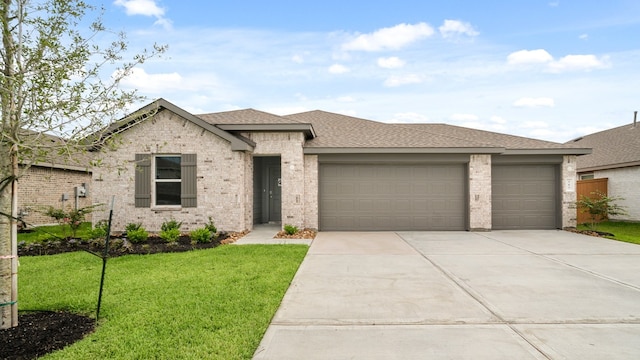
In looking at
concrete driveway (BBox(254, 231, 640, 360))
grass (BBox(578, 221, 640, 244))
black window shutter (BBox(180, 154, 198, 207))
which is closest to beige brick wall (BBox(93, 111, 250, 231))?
black window shutter (BBox(180, 154, 198, 207))

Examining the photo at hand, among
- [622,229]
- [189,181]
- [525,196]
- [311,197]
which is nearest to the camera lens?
[189,181]

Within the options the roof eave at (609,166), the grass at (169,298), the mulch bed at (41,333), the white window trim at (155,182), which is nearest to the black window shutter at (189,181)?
the white window trim at (155,182)

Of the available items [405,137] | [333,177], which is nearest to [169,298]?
[333,177]

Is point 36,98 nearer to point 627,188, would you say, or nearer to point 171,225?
point 171,225

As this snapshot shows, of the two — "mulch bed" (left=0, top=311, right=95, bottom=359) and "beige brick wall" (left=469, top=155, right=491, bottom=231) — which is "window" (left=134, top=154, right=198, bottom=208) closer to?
"mulch bed" (left=0, top=311, right=95, bottom=359)

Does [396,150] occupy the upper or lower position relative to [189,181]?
upper

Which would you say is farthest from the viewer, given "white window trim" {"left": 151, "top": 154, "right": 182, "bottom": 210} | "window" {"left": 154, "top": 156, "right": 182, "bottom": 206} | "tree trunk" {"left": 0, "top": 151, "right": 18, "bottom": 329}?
"window" {"left": 154, "top": 156, "right": 182, "bottom": 206}

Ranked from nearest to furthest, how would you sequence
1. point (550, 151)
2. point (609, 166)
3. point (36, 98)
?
point (36, 98) → point (550, 151) → point (609, 166)

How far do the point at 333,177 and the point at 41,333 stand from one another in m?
10.0

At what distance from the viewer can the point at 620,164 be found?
54.5ft

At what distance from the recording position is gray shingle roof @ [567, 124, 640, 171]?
16.9 meters

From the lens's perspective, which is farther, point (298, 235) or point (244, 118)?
point (244, 118)

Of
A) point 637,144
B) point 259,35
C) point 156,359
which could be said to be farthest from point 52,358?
point 637,144

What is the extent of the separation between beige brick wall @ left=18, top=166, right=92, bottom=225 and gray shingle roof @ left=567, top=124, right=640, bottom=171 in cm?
2230
